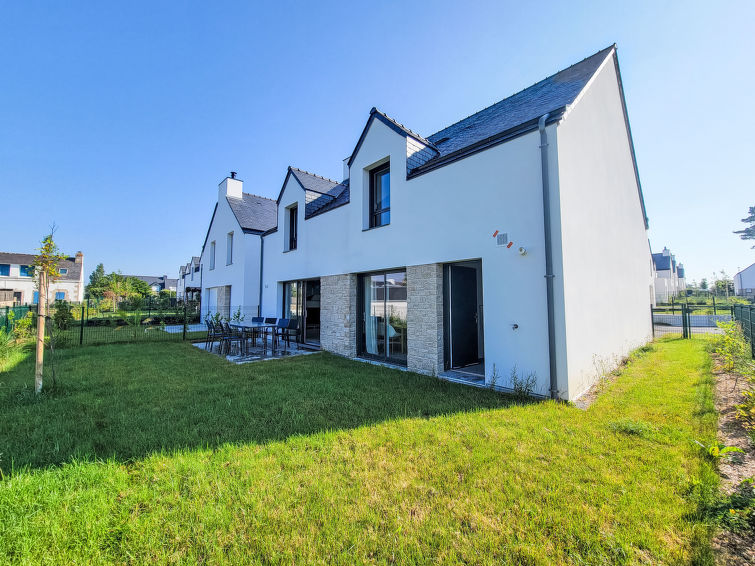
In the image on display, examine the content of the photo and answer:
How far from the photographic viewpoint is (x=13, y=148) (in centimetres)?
1188

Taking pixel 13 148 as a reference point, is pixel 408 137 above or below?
below

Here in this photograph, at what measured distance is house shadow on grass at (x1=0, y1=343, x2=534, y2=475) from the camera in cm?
333

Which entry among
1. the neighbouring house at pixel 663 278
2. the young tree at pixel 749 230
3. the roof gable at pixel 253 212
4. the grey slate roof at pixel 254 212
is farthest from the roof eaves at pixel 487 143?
the young tree at pixel 749 230

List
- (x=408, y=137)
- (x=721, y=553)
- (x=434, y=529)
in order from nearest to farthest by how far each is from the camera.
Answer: (x=721, y=553)
(x=434, y=529)
(x=408, y=137)

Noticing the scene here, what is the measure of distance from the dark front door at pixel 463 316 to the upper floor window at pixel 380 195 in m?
2.58

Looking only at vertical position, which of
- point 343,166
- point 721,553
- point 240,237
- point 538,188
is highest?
point 343,166

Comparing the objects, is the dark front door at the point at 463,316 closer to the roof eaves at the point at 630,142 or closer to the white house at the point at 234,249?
the roof eaves at the point at 630,142

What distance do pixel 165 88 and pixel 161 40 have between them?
7.29 feet

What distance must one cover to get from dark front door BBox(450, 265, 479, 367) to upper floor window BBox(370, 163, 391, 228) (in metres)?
2.58

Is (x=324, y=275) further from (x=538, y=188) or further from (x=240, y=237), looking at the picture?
(x=240, y=237)

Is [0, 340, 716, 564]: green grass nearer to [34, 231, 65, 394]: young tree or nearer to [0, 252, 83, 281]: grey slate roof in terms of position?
[34, 231, 65, 394]: young tree

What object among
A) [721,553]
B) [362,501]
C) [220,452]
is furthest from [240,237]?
[721,553]

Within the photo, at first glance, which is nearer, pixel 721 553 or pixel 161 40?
pixel 721 553

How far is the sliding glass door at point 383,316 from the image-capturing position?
7652 mm
